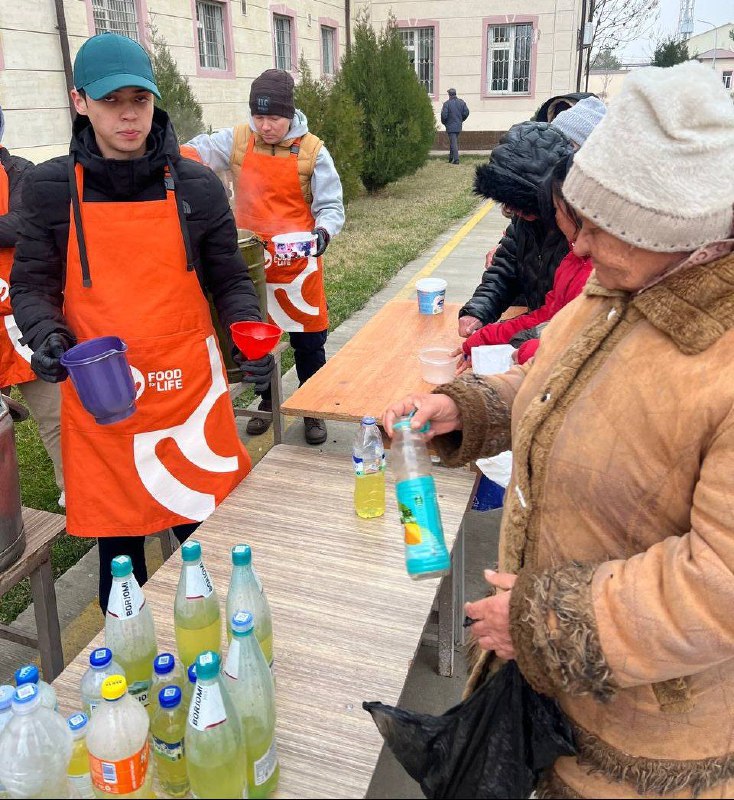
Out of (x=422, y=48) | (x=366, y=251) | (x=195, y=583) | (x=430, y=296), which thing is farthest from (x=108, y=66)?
(x=422, y=48)

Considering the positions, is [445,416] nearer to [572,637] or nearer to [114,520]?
[572,637]

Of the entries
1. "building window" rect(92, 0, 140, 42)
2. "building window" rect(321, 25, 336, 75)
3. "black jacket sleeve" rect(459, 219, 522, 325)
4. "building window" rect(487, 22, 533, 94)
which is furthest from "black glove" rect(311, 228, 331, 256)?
"building window" rect(487, 22, 533, 94)

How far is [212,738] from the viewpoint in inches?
49.1

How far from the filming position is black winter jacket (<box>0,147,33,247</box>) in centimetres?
338

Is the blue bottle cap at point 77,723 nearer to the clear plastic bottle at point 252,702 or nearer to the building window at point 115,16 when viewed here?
the clear plastic bottle at point 252,702

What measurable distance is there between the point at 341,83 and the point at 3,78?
7333 millimetres

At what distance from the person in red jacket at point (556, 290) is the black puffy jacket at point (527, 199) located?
0.20m

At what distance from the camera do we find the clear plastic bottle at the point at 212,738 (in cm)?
124

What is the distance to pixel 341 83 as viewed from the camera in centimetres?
1527

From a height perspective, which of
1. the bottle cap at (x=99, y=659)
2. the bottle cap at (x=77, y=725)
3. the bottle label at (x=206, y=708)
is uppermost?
the bottle label at (x=206, y=708)

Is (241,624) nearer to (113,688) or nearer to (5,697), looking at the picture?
(113,688)

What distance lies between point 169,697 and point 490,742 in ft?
2.02

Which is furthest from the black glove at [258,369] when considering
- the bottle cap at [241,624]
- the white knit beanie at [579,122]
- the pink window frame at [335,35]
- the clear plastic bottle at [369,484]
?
the pink window frame at [335,35]

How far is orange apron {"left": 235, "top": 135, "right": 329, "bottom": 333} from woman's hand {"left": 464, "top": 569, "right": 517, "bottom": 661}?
11.1ft
